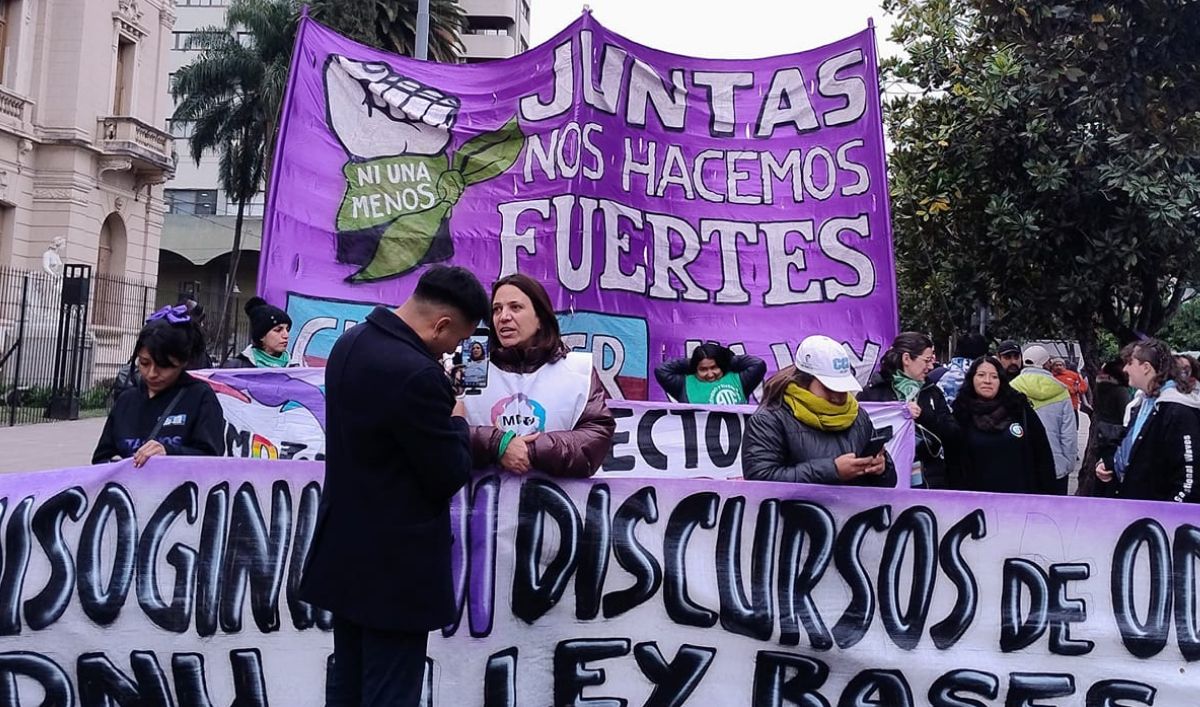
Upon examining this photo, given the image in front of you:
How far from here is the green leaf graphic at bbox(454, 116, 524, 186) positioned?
23.3ft

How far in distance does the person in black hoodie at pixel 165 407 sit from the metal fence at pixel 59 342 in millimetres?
13086

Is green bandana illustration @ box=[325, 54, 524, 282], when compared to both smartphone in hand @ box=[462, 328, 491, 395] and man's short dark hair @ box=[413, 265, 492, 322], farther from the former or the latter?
man's short dark hair @ box=[413, 265, 492, 322]

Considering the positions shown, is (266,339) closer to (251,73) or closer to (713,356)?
(713,356)

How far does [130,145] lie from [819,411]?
25279mm

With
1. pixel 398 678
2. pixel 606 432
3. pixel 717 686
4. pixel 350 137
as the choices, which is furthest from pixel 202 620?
pixel 350 137

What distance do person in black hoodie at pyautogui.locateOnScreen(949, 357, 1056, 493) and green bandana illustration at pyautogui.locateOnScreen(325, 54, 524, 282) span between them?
134 inches

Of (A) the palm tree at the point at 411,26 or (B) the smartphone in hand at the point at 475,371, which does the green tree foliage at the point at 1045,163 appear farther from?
(A) the palm tree at the point at 411,26

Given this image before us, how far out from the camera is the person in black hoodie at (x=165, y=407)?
156 inches

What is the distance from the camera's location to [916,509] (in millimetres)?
3938

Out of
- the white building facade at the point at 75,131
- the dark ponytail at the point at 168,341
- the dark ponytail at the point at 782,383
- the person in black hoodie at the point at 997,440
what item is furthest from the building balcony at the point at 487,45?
the dark ponytail at the point at 782,383

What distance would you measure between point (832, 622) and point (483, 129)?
4465 millimetres

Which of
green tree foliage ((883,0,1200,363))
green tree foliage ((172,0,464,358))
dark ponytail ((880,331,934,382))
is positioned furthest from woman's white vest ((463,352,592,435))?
green tree foliage ((172,0,464,358))

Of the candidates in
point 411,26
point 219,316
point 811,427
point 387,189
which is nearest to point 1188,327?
point 411,26

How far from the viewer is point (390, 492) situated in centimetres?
275
